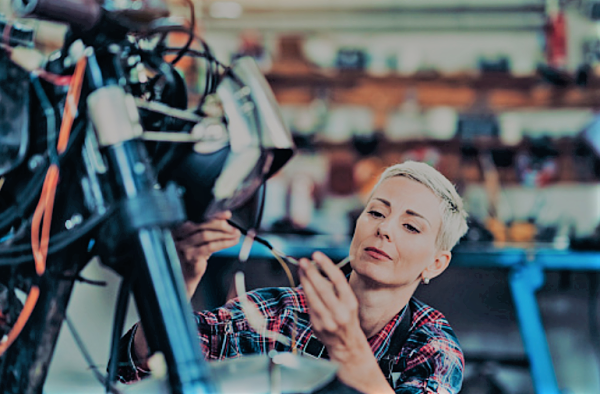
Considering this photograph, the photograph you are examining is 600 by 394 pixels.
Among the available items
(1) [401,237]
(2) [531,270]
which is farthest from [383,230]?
(2) [531,270]

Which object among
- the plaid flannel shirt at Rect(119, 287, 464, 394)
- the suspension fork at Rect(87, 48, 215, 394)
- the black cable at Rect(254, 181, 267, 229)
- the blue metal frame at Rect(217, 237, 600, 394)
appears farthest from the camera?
the blue metal frame at Rect(217, 237, 600, 394)

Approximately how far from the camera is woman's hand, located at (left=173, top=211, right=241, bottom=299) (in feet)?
1.90

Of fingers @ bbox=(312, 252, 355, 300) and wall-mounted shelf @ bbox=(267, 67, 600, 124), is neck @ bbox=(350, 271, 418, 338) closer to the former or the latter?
fingers @ bbox=(312, 252, 355, 300)

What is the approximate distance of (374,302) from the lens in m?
0.52

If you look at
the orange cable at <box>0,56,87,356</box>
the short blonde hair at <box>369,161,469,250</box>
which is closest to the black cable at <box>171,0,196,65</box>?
the orange cable at <box>0,56,87,356</box>

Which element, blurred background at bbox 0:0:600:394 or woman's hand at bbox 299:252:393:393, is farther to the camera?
blurred background at bbox 0:0:600:394

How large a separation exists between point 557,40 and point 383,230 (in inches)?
112

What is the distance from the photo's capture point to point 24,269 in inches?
21.3

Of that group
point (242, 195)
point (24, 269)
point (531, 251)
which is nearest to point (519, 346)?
point (531, 251)

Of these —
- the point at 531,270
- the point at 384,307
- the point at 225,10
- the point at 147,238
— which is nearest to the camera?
the point at 147,238

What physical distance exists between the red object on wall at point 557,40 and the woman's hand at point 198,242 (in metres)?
2.80

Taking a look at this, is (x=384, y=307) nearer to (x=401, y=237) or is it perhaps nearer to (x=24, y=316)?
(x=401, y=237)

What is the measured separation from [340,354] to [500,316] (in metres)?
1.37

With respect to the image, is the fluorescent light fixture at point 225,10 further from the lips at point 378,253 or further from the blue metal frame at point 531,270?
the lips at point 378,253
